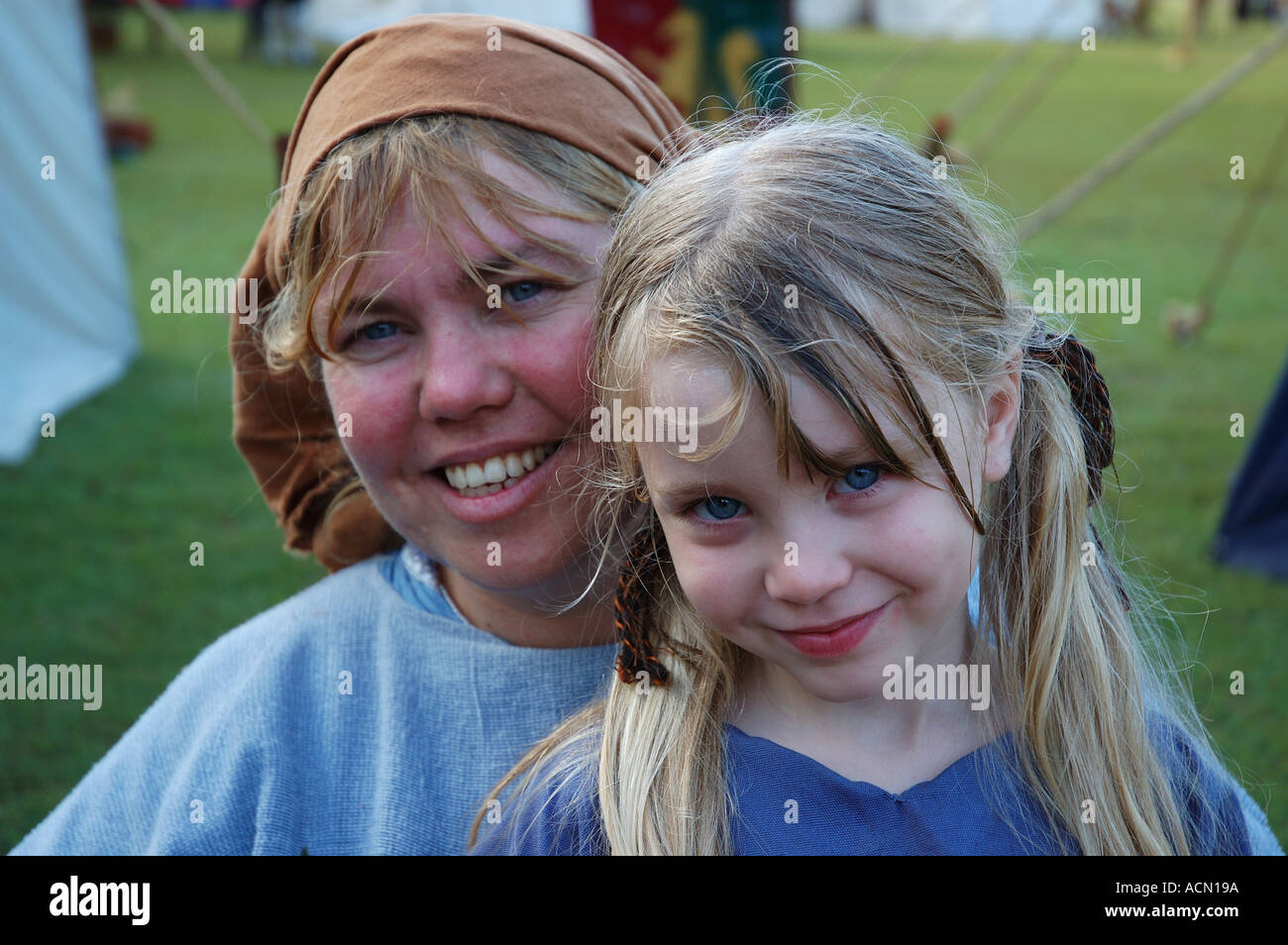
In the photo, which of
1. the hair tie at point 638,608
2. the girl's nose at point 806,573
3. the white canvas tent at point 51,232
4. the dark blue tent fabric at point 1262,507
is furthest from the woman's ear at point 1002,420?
the white canvas tent at point 51,232

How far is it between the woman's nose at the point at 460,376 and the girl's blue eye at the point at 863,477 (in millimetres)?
485

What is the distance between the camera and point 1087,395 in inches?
57.9

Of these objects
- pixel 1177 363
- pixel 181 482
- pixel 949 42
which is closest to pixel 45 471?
pixel 181 482

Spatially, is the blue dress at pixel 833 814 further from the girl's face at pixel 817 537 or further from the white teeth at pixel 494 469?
the white teeth at pixel 494 469

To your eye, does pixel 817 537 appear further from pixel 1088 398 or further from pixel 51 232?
pixel 51 232

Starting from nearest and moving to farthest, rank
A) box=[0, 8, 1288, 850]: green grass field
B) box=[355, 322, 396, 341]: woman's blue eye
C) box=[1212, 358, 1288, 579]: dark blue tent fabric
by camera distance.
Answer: box=[355, 322, 396, 341]: woman's blue eye → box=[0, 8, 1288, 850]: green grass field → box=[1212, 358, 1288, 579]: dark blue tent fabric

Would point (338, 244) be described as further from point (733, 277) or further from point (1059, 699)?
point (1059, 699)

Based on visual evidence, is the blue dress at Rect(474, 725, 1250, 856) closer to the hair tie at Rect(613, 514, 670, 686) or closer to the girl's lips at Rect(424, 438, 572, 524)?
the hair tie at Rect(613, 514, 670, 686)

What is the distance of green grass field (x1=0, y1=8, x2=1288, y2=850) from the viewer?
3.35 metres

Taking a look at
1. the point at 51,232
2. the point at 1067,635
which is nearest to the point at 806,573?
the point at 1067,635

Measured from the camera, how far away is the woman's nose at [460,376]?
4.79ft

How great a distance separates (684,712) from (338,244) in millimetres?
692

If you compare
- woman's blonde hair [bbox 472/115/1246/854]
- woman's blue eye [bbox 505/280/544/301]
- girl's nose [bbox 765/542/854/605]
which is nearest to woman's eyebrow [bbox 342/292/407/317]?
woman's blue eye [bbox 505/280/544/301]

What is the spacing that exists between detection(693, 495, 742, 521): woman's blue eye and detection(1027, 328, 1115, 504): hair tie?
1.48 feet
